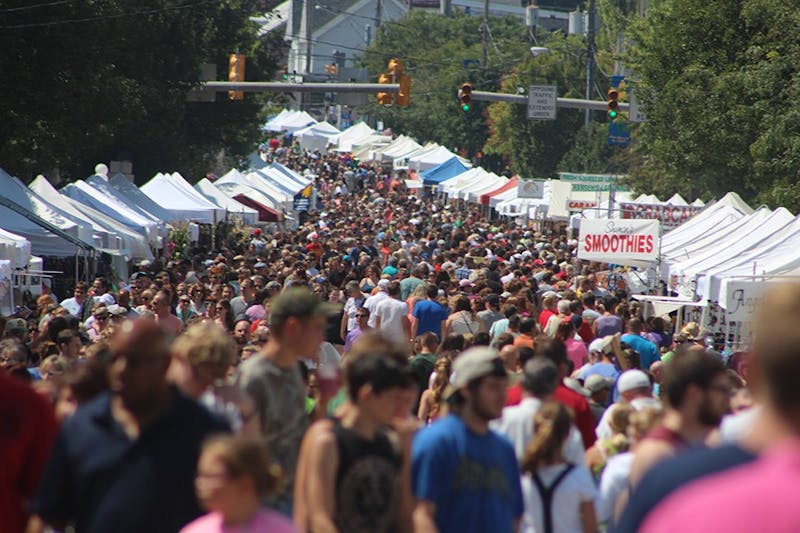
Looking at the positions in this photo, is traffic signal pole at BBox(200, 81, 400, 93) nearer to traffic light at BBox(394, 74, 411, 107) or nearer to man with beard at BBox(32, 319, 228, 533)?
traffic light at BBox(394, 74, 411, 107)

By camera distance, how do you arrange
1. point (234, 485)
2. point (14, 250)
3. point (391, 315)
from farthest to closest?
1. point (14, 250)
2. point (391, 315)
3. point (234, 485)

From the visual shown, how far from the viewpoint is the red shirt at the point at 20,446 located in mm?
5367

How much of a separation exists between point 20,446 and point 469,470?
1695 mm

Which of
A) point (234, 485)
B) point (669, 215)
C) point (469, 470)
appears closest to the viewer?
point (234, 485)

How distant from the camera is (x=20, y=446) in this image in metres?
5.41

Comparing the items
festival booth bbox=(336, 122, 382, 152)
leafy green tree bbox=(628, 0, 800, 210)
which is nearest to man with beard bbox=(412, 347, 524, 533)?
leafy green tree bbox=(628, 0, 800, 210)

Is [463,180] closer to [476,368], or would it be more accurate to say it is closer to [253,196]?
[253,196]

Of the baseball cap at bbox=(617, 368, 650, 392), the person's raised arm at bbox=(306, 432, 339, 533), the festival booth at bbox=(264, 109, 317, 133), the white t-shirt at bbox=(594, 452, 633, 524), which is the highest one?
the festival booth at bbox=(264, 109, 317, 133)

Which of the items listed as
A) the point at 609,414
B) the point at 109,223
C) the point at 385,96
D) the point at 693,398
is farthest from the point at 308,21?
the point at 693,398

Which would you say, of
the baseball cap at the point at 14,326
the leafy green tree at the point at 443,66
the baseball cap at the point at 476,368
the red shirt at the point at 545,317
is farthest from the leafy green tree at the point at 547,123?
the baseball cap at the point at 476,368

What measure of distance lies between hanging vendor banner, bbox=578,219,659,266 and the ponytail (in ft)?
53.9

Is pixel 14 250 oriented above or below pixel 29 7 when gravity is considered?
below

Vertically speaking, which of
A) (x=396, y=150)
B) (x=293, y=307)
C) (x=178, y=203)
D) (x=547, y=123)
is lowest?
(x=178, y=203)

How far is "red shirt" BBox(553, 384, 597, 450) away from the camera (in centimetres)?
872
